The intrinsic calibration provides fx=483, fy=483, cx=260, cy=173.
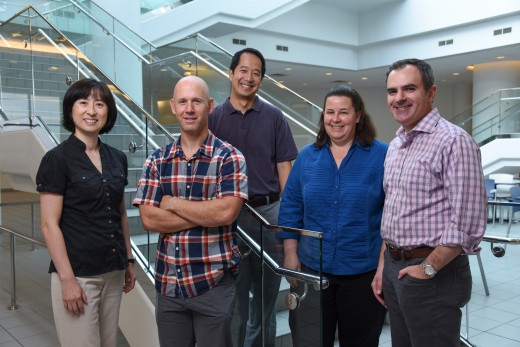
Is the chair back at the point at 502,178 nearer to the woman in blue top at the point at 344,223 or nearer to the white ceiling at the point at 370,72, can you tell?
the white ceiling at the point at 370,72

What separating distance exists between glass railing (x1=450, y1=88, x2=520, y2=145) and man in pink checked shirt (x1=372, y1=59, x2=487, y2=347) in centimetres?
1165

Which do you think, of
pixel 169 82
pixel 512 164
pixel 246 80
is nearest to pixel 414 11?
pixel 512 164

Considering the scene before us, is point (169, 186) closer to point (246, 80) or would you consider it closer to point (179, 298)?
point (179, 298)

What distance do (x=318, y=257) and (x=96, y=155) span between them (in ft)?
3.90

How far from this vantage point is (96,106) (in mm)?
2350

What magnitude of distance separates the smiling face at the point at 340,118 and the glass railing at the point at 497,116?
1152cm

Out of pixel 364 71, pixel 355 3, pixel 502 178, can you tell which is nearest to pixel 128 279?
pixel 502 178

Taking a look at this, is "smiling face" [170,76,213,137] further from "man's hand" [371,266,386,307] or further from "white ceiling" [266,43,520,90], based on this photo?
"white ceiling" [266,43,520,90]

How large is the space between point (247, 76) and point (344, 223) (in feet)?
3.36

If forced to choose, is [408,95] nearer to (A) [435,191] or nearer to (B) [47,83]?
(A) [435,191]

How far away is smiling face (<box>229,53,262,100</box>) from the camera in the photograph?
2721 mm

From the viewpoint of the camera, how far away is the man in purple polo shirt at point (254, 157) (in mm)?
2570

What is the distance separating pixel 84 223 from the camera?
7.37 feet

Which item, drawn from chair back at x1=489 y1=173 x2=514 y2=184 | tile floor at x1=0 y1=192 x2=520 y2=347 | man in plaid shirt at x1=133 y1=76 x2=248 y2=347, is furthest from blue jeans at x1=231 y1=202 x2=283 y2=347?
chair back at x1=489 y1=173 x2=514 y2=184
